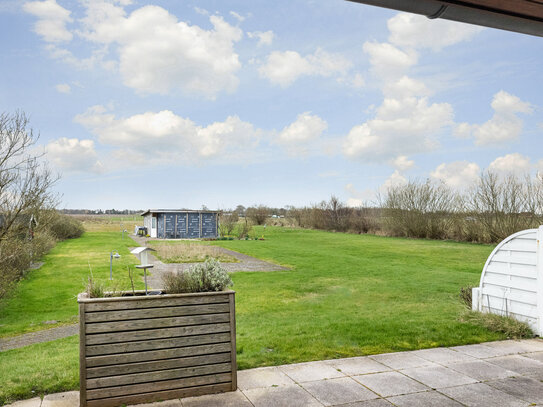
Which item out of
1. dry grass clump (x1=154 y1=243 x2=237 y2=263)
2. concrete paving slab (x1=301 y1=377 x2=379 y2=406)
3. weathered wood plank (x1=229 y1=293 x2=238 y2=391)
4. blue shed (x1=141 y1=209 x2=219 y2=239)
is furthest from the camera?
blue shed (x1=141 y1=209 x2=219 y2=239)

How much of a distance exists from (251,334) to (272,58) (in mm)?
6722

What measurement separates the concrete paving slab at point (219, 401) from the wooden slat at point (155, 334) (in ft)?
1.68

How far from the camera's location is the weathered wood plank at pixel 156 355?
10.3 ft

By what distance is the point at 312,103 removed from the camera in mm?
16031

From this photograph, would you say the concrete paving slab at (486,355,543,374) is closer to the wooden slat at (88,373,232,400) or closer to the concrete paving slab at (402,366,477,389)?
the concrete paving slab at (402,366,477,389)

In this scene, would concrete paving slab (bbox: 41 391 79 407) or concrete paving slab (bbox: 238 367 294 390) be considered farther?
concrete paving slab (bbox: 238 367 294 390)

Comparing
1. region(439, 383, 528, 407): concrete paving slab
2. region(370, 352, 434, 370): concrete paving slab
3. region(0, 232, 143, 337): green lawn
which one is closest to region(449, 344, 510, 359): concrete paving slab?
region(370, 352, 434, 370): concrete paving slab

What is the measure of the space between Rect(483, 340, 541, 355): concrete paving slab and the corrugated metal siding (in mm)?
473

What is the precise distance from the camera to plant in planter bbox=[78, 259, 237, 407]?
3133 mm

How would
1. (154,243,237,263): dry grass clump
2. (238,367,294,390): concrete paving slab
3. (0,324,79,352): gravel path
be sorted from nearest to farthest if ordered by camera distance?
(238,367,294,390): concrete paving slab → (0,324,79,352): gravel path → (154,243,237,263): dry grass clump

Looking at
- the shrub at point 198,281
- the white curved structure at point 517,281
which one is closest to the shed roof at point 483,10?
the shrub at point 198,281

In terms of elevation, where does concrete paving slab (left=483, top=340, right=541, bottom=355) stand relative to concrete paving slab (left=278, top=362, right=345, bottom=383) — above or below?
below

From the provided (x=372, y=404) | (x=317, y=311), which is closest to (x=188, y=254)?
(x=317, y=311)

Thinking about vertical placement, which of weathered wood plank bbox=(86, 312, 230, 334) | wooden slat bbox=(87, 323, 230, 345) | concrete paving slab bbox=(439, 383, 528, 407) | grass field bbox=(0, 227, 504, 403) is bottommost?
grass field bbox=(0, 227, 504, 403)
